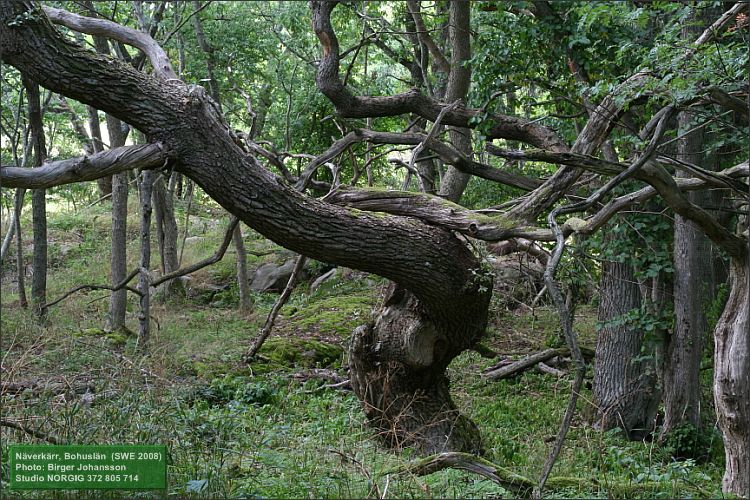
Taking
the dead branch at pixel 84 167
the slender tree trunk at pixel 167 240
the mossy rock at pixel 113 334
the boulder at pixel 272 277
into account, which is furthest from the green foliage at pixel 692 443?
the slender tree trunk at pixel 167 240

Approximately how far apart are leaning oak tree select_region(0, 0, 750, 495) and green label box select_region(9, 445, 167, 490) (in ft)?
5.77

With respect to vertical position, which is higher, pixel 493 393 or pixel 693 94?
pixel 693 94

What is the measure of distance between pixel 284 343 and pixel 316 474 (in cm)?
618

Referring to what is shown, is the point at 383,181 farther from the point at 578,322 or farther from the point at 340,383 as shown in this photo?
the point at 340,383

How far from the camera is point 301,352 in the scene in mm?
10617

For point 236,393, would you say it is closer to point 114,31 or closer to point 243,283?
point 114,31

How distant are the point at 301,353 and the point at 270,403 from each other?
2223mm

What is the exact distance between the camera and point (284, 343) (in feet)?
35.3

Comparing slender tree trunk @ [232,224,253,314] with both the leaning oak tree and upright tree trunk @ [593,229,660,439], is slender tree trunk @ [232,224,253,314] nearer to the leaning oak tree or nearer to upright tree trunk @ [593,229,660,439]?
the leaning oak tree

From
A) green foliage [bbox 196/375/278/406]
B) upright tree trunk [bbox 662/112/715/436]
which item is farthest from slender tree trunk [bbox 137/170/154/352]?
upright tree trunk [bbox 662/112/715/436]

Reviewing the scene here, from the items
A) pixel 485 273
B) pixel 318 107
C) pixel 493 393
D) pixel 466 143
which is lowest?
Answer: pixel 493 393

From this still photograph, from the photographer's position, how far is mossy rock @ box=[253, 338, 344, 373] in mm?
10266

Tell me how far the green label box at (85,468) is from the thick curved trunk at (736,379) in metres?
4.18

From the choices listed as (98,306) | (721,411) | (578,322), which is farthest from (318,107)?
(721,411)
